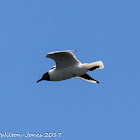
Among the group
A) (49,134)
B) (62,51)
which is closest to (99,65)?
(62,51)

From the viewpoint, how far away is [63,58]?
54.9 feet

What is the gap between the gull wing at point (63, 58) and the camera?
1633 cm

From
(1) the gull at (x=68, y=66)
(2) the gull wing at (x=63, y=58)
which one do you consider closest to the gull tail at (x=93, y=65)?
(1) the gull at (x=68, y=66)

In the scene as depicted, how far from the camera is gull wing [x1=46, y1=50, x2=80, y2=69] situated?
16334mm

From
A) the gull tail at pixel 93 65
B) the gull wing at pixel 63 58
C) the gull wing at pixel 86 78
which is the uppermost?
the gull wing at pixel 86 78

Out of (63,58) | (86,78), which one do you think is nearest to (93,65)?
(63,58)

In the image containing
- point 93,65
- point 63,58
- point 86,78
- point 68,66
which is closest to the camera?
point 63,58

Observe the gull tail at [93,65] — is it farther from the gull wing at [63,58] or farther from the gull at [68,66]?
the gull wing at [63,58]

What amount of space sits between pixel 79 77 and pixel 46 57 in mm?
2936

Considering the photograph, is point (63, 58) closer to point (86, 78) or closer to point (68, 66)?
point (68, 66)

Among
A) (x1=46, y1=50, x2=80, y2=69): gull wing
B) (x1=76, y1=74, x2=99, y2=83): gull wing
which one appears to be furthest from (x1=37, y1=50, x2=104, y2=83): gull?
(x1=76, y1=74, x2=99, y2=83): gull wing

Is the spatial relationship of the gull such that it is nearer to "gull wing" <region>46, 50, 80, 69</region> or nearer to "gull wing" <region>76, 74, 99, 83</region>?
"gull wing" <region>46, 50, 80, 69</region>

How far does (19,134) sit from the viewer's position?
640 inches

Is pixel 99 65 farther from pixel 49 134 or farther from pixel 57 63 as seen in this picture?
pixel 49 134
